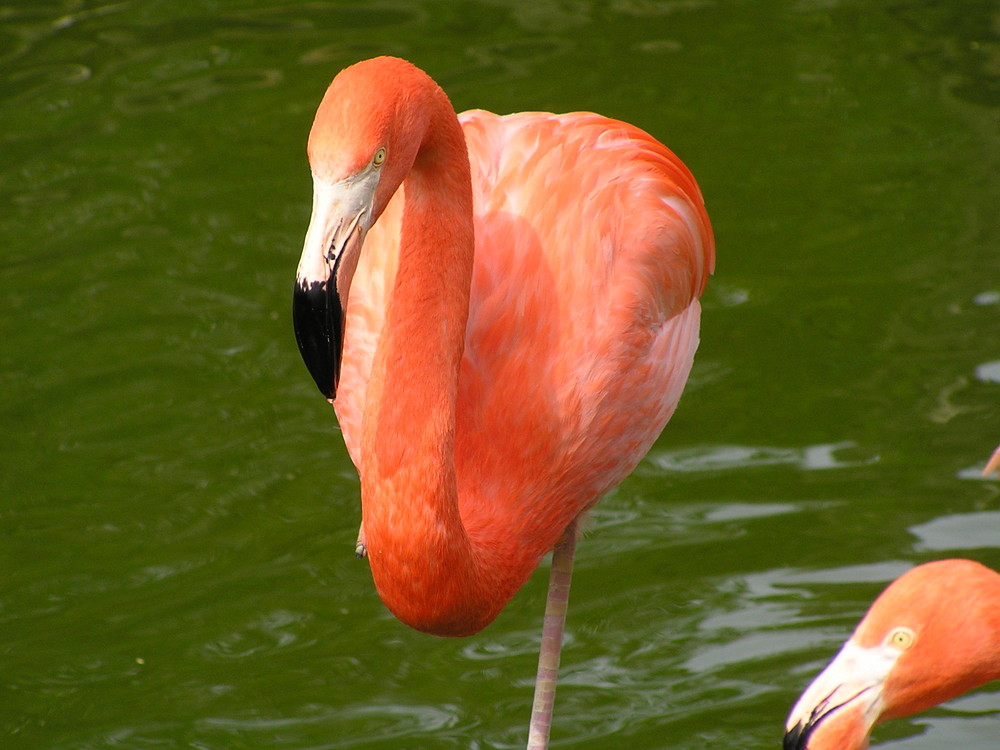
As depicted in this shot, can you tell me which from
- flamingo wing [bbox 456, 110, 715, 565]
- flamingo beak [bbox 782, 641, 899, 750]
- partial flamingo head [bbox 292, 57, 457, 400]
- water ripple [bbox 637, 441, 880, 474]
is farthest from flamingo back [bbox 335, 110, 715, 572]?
water ripple [bbox 637, 441, 880, 474]

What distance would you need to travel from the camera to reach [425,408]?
9.76 ft

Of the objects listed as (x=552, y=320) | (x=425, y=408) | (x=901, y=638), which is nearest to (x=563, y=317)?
(x=552, y=320)

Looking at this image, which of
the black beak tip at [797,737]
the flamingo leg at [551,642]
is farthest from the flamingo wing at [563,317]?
the black beak tip at [797,737]

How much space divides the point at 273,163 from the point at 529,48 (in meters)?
1.66

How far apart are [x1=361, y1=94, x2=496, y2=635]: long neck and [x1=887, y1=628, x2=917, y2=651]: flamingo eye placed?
2.88ft

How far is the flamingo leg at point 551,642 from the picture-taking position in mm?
3729

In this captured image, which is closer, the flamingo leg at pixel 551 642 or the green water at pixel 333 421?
the flamingo leg at pixel 551 642

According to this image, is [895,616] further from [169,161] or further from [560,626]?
[169,161]

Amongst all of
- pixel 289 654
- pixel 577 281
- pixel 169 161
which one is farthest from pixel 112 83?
pixel 577 281

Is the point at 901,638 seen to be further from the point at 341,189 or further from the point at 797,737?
the point at 341,189

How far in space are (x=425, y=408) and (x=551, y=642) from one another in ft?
3.67

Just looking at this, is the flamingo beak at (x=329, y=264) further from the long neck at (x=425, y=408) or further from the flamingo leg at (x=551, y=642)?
the flamingo leg at (x=551, y=642)

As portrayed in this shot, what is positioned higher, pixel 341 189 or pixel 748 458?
pixel 341 189

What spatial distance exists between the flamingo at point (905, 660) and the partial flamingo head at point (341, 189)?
3.80 ft
